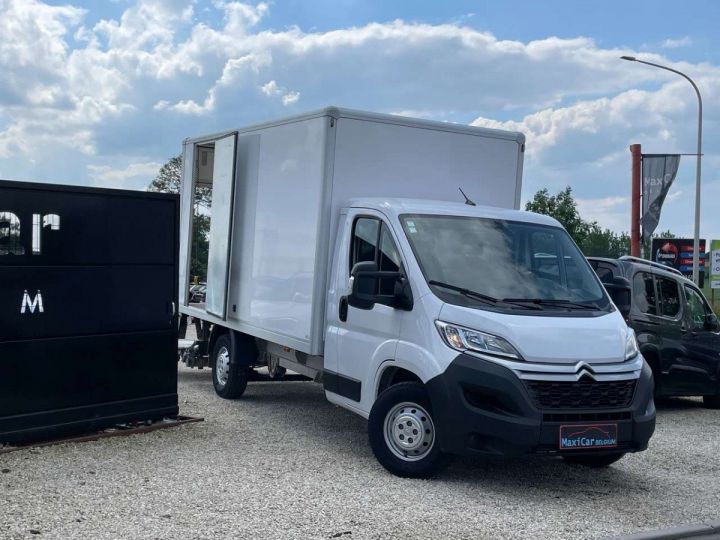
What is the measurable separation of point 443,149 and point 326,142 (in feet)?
4.48

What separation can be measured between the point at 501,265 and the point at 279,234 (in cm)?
287

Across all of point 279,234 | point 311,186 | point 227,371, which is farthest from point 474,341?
point 227,371

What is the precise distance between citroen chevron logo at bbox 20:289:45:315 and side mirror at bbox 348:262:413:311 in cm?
285

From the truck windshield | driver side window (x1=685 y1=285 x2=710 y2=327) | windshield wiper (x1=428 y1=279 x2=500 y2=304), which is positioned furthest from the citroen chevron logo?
driver side window (x1=685 y1=285 x2=710 y2=327)

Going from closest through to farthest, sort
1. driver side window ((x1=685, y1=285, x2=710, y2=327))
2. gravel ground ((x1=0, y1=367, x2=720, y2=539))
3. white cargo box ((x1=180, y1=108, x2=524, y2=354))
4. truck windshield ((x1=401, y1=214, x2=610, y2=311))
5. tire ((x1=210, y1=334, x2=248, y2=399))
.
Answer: gravel ground ((x1=0, y1=367, x2=720, y2=539)) < truck windshield ((x1=401, y1=214, x2=610, y2=311)) < white cargo box ((x1=180, y1=108, x2=524, y2=354)) < tire ((x1=210, y1=334, x2=248, y2=399)) < driver side window ((x1=685, y1=285, x2=710, y2=327))

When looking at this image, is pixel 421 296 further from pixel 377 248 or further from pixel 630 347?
pixel 630 347

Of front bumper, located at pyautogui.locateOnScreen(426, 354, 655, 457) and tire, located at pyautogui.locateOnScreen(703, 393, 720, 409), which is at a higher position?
front bumper, located at pyautogui.locateOnScreen(426, 354, 655, 457)

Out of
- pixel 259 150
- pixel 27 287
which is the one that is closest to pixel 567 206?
pixel 259 150

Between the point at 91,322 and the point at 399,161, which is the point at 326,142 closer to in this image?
the point at 399,161

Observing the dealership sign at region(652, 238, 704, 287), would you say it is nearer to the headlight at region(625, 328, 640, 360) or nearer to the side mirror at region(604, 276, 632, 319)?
the side mirror at region(604, 276, 632, 319)

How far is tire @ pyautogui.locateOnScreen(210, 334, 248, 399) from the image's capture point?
10961 millimetres

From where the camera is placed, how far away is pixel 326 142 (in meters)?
8.55

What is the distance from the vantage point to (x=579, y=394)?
266 inches

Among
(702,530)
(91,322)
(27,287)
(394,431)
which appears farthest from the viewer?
(91,322)
